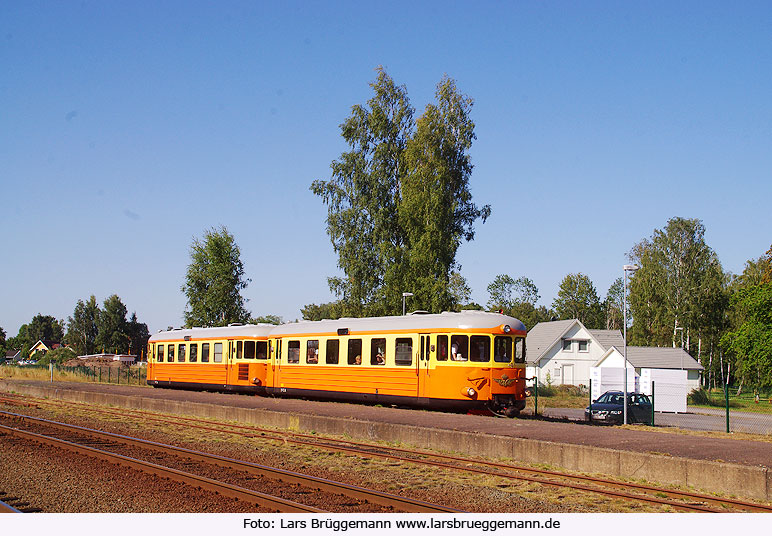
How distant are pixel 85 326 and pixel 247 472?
117 m

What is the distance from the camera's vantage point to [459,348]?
20047mm

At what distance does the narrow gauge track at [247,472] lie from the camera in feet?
29.7

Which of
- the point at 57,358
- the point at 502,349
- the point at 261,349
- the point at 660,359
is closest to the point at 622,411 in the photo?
the point at 502,349

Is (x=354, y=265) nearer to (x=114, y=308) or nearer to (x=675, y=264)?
(x=675, y=264)

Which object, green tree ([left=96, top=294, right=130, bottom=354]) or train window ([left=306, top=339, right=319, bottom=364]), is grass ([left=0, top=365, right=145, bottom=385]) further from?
green tree ([left=96, top=294, right=130, bottom=354])

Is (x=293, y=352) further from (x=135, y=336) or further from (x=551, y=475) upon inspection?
(x=135, y=336)

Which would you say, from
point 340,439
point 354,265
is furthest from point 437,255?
point 340,439

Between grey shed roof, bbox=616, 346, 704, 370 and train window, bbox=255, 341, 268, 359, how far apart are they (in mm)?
35156

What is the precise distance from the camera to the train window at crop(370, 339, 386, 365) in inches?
866

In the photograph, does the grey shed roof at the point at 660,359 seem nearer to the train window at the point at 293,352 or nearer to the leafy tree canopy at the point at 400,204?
the leafy tree canopy at the point at 400,204

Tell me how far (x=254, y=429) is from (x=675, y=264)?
57.1 metres

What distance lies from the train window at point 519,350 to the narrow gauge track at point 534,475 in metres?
6.26

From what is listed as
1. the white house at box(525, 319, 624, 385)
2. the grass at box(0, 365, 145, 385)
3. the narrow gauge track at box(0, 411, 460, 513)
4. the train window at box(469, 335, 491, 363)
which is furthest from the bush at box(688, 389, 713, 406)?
the narrow gauge track at box(0, 411, 460, 513)

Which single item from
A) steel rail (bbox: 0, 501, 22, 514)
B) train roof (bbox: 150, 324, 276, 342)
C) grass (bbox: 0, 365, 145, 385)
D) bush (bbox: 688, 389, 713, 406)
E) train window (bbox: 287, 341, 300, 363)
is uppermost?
train roof (bbox: 150, 324, 276, 342)
